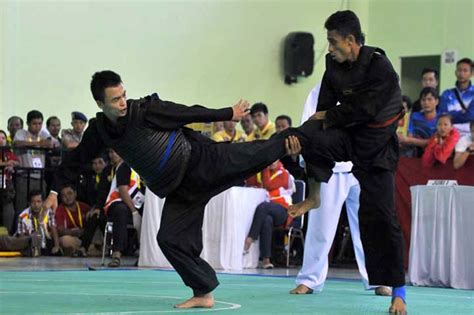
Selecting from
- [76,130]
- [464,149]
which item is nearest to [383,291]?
[464,149]

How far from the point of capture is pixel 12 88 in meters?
16.3

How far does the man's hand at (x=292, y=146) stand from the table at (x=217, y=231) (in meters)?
5.48

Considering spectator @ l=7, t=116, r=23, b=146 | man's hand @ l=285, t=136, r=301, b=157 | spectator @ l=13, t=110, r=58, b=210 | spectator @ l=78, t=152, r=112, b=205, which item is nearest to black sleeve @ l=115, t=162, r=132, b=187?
spectator @ l=78, t=152, r=112, b=205

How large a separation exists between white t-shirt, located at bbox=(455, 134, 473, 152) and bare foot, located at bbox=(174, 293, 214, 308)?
228 inches

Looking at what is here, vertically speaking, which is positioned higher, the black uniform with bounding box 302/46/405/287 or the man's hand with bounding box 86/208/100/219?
the black uniform with bounding box 302/46/405/287

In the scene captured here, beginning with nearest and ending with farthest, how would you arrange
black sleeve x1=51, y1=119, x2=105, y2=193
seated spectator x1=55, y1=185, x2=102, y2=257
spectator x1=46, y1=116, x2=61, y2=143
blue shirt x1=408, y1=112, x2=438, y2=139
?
1. black sleeve x1=51, y1=119, x2=105, y2=193
2. blue shirt x1=408, y1=112, x2=438, y2=139
3. seated spectator x1=55, y1=185, x2=102, y2=257
4. spectator x1=46, y1=116, x2=61, y2=143

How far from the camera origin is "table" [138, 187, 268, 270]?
474 inches

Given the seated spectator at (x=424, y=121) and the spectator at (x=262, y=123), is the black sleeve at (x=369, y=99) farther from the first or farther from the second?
the spectator at (x=262, y=123)

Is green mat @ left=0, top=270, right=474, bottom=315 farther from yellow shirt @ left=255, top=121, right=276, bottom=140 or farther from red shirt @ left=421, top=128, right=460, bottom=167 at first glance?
yellow shirt @ left=255, top=121, right=276, bottom=140

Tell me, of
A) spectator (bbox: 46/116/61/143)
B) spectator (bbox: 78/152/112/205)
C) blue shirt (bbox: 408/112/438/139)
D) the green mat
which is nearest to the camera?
the green mat

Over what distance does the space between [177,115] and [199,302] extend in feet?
4.07

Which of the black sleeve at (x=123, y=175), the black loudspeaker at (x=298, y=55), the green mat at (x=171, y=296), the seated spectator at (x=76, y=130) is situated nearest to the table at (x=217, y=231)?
the black sleeve at (x=123, y=175)

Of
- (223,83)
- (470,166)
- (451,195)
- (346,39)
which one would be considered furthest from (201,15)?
(346,39)

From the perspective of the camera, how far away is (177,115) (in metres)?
6.49
